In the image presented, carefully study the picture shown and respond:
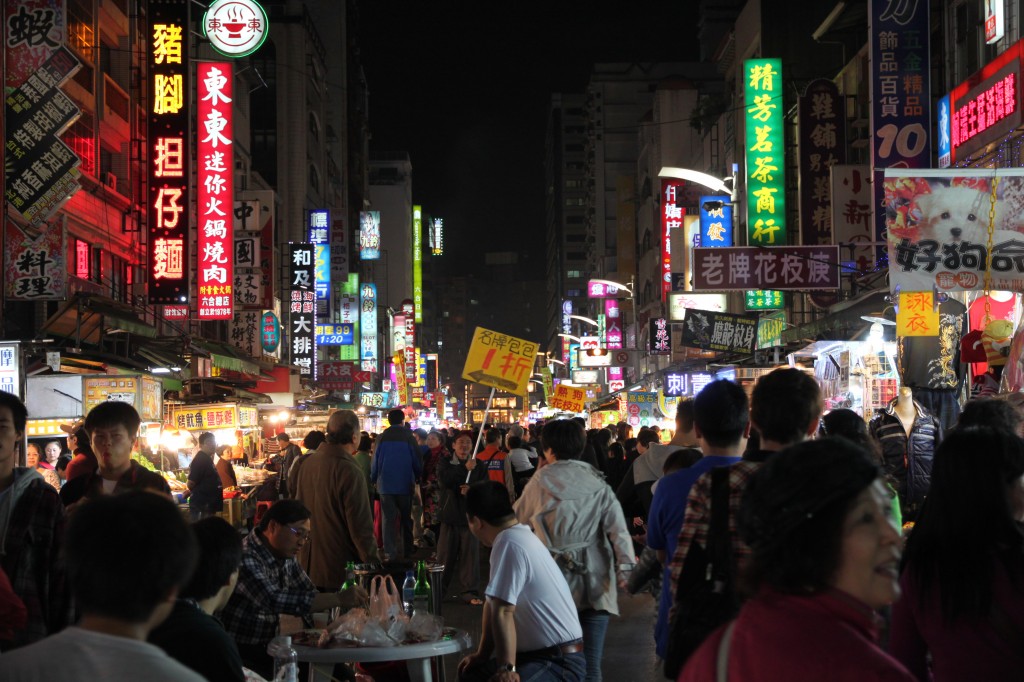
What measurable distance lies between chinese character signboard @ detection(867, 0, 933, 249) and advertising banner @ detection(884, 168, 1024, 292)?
6.70 metres

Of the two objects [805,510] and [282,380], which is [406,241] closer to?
[282,380]

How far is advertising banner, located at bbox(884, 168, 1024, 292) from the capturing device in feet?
31.4

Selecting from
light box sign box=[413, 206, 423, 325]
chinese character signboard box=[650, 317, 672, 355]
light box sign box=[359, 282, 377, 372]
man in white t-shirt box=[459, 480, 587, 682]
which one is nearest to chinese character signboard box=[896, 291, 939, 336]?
man in white t-shirt box=[459, 480, 587, 682]

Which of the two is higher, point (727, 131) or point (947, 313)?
point (727, 131)

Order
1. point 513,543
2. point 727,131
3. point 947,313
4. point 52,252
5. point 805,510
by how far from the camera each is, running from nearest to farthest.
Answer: point 805,510 → point 513,543 → point 947,313 → point 52,252 → point 727,131

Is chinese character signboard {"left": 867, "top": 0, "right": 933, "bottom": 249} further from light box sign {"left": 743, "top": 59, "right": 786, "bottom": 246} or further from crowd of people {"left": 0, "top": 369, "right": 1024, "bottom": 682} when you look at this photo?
crowd of people {"left": 0, "top": 369, "right": 1024, "bottom": 682}

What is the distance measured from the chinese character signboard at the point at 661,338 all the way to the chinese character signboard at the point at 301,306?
40.6 feet

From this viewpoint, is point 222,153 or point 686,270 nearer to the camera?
point 222,153

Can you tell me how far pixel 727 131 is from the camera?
41812 millimetres

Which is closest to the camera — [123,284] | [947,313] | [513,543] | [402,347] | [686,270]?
[513,543]

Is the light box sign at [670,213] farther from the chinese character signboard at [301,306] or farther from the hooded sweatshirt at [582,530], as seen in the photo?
the hooded sweatshirt at [582,530]

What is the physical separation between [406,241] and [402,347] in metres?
28.9

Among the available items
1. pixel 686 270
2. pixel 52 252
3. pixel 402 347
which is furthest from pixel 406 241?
pixel 52 252

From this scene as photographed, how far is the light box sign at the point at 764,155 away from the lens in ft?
76.3
